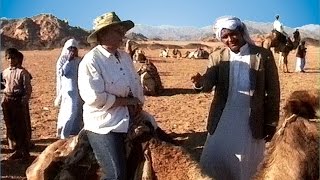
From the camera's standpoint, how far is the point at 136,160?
420 centimetres

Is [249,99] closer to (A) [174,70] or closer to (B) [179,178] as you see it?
(B) [179,178]

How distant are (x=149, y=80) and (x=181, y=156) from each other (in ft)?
38.8

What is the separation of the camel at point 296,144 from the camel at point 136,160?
383 millimetres

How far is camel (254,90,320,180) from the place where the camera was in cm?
327

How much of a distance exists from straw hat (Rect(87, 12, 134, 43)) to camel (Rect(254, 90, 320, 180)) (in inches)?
49.7

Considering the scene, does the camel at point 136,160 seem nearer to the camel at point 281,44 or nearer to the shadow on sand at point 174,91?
the shadow on sand at point 174,91

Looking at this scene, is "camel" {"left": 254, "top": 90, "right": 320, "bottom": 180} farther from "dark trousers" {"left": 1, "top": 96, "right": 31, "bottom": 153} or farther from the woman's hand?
"dark trousers" {"left": 1, "top": 96, "right": 31, "bottom": 153}

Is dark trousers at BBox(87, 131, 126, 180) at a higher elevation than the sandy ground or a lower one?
higher

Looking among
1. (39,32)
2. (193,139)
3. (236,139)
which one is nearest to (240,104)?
(236,139)

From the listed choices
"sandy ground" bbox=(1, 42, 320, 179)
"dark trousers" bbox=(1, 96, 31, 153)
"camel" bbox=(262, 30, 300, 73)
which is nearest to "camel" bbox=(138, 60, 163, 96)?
"sandy ground" bbox=(1, 42, 320, 179)

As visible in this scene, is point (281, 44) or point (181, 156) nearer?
point (181, 156)

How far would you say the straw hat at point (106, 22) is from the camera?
14.0ft

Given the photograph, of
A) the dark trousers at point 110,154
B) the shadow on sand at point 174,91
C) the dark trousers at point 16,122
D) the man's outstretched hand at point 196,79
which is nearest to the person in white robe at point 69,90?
the dark trousers at point 16,122

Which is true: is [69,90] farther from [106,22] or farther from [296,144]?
[296,144]
